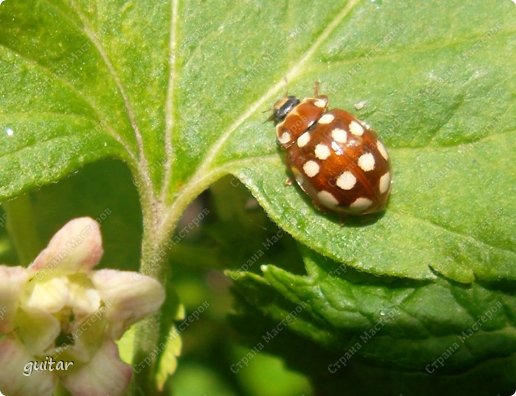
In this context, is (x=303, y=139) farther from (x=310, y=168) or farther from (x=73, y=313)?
(x=73, y=313)

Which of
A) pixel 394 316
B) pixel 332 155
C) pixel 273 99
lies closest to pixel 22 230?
pixel 273 99

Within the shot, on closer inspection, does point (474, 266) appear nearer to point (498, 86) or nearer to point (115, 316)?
point (498, 86)

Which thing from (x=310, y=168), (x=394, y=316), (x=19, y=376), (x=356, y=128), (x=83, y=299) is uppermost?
(x=356, y=128)

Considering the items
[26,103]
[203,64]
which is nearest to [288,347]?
[203,64]

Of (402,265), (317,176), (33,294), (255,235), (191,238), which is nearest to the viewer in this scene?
(33,294)

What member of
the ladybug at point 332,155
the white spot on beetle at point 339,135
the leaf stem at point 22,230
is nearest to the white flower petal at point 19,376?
the leaf stem at point 22,230

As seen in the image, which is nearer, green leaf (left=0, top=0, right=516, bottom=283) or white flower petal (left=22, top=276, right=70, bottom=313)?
white flower petal (left=22, top=276, right=70, bottom=313)

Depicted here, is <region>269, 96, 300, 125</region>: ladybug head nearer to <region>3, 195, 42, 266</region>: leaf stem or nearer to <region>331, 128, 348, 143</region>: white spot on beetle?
<region>331, 128, 348, 143</region>: white spot on beetle

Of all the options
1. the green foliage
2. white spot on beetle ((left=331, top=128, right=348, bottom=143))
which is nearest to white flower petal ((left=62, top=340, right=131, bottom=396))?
the green foliage
